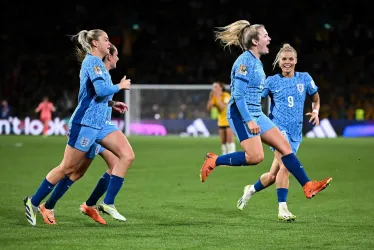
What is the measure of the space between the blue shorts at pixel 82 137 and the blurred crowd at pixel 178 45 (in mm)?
28595

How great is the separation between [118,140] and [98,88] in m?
0.72

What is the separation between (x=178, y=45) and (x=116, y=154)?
35420 millimetres

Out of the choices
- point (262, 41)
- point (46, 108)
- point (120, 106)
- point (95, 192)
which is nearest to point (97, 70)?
point (120, 106)

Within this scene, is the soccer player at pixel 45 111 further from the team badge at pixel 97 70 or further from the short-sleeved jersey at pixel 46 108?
the team badge at pixel 97 70

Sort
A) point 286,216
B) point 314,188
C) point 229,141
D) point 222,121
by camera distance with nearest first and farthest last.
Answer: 1. point 314,188
2. point 286,216
3. point 222,121
4. point 229,141

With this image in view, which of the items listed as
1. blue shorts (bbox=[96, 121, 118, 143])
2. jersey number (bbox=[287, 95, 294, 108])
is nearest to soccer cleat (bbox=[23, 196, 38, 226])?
blue shorts (bbox=[96, 121, 118, 143])

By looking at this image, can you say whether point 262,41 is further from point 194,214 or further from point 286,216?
point 194,214

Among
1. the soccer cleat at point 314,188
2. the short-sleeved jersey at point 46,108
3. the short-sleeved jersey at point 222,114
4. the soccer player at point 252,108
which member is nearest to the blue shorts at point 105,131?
the soccer player at point 252,108

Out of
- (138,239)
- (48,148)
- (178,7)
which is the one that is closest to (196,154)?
(48,148)

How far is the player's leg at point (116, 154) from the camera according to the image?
8688 millimetres

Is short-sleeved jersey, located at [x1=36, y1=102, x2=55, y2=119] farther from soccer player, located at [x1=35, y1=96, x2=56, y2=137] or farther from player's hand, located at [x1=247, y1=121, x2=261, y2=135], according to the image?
player's hand, located at [x1=247, y1=121, x2=261, y2=135]

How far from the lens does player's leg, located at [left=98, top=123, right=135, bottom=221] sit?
342 inches

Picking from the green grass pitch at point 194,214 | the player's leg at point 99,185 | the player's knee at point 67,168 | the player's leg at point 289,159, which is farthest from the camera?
the player's leg at point 99,185

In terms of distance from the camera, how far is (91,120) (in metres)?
8.52
